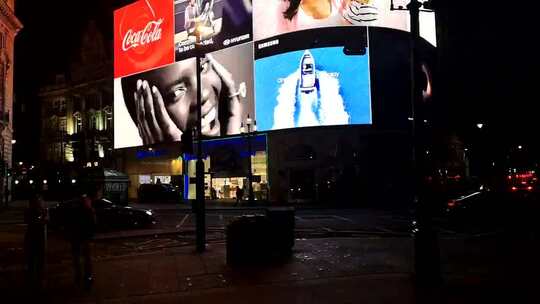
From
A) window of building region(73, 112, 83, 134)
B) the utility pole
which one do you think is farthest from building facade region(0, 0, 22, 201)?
the utility pole

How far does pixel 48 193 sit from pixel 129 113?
1306cm

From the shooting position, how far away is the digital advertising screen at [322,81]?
4628 cm

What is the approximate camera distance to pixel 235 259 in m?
12.9

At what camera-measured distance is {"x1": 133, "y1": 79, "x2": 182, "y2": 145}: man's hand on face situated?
59500 mm

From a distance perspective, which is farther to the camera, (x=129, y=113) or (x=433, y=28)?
(x=129, y=113)

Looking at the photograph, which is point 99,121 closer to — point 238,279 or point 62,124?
point 62,124

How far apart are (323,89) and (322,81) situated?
0.69 m

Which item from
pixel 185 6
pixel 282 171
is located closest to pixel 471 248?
pixel 282 171

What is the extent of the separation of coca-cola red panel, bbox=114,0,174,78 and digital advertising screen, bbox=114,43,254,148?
1.34m

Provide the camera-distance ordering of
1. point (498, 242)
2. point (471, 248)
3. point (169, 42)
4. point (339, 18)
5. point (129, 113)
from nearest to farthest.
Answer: point (471, 248) → point (498, 242) → point (339, 18) → point (169, 42) → point (129, 113)

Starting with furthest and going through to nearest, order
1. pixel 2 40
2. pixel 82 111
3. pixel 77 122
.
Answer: pixel 77 122
pixel 82 111
pixel 2 40

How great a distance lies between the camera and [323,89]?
46.8 metres

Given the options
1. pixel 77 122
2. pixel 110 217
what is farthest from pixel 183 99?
pixel 110 217

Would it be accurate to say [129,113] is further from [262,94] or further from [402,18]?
[402,18]
